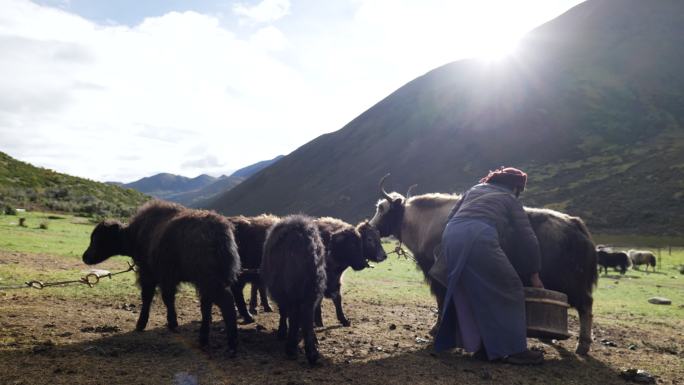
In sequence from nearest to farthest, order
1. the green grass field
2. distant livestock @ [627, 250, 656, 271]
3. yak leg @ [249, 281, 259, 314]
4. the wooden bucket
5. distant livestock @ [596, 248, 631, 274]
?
the wooden bucket → yak leg @ [249, 281, 259, 314] → the green grass field → distant livestock @ [596, 248, 631, 274] → distant livestock @ [627, 250, 656, 271]

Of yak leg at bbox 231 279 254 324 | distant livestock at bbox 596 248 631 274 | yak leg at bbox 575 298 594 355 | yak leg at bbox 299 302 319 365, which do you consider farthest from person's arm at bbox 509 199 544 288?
distant livestock at bbox 596 248 631 274

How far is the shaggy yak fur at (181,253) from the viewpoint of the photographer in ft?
23.4

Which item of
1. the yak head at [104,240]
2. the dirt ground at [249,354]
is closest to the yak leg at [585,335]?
the dirt ground at [249,354]

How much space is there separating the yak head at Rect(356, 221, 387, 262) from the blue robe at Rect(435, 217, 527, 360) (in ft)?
8.78

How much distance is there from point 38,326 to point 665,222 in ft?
258

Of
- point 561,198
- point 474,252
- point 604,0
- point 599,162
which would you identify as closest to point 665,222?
point 561,198

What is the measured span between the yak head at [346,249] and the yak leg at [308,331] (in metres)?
2.35

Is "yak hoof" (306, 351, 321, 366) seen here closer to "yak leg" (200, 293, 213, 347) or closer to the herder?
"yak leg" (200, 293, 213, 347)

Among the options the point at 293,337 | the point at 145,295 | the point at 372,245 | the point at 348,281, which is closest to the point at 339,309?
the point at 372,245

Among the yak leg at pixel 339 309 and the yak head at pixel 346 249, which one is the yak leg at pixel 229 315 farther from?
the yak leg at pixel 339 309

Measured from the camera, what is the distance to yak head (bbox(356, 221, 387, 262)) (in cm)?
989

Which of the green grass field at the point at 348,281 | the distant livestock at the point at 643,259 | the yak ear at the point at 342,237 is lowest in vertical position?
the distant livestock at the point at 643,259

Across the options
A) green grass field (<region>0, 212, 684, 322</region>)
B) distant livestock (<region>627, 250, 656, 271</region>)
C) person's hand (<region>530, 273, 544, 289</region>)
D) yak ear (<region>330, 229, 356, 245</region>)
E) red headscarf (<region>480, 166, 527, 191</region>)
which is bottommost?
distant livestock (<region>627, 250, 656, 271</region>)

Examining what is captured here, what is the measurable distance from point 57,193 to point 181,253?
3589 centimetres
